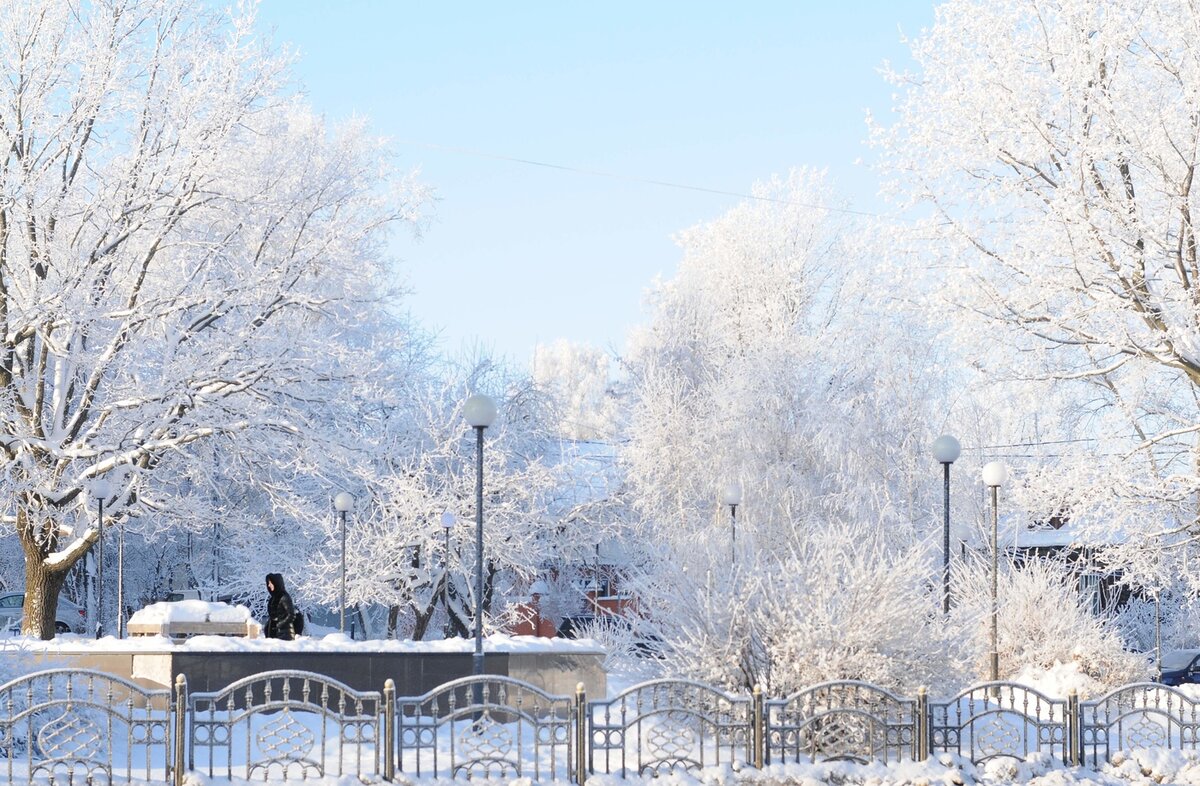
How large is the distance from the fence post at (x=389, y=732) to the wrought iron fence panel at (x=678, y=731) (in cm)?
160

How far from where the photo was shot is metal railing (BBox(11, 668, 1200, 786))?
11.3 m

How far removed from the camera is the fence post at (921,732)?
12.2 meters

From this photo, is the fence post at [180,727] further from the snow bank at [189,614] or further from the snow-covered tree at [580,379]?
the snow-covered tree at [580,379]

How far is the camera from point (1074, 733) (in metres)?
12.7

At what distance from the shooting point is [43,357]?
2047 centimetres

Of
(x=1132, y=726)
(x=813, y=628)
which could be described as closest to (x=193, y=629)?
(x=813, y=628)

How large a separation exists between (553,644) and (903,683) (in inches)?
217

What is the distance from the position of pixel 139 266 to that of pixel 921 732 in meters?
14.4

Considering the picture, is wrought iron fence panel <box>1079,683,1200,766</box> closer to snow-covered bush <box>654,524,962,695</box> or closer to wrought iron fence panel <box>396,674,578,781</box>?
snow-covered bush <box>654,524,962,695</box>

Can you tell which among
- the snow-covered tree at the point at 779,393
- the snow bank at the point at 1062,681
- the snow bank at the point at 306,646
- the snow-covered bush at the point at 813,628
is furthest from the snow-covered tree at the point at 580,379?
the snow-covered bush at the point at 813,628

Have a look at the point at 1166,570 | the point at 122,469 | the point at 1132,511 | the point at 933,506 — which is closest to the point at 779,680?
the point at 1132,511

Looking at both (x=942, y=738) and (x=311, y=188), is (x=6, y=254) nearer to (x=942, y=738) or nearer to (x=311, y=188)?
(x=311, y=188)

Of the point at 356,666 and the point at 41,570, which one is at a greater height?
the point at 41,570

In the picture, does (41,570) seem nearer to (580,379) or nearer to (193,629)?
(193,629)
